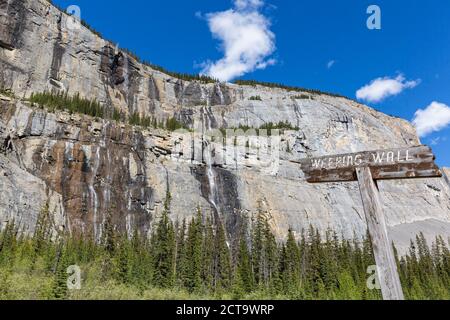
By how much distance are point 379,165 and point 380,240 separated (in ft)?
4.87

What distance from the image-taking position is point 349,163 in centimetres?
772

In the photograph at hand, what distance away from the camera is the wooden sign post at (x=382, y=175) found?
6.43m

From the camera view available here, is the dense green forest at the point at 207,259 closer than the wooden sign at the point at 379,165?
No

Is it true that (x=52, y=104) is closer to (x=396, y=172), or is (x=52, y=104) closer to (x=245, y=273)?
(x=245, y=273)

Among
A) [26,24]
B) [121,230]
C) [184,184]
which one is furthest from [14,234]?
[26,24]

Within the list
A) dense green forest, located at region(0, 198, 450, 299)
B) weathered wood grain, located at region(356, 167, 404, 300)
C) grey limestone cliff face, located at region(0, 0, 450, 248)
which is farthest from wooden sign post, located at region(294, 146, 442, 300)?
grey limestone cliff face, located at region(0, 0, 450, 248)

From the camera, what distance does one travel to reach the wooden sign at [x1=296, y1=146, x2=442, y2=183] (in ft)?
22.3

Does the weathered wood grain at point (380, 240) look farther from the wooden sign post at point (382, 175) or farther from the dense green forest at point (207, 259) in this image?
the dense green forest at point (207, 259)

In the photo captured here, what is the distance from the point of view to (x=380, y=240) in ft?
22.3

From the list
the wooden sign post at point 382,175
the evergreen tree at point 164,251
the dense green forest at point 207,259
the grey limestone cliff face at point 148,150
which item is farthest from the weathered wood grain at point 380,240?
the grey limestone cliff face at point 148,150

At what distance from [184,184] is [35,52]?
48.3 meters

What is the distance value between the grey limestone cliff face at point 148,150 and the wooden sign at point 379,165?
57793 millimetres

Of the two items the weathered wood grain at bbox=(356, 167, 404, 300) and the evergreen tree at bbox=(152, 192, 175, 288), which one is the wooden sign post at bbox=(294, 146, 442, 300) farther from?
the evergreen tree at bbox=(152, 192, 175, 288)

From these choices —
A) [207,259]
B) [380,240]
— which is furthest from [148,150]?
[380,240]
